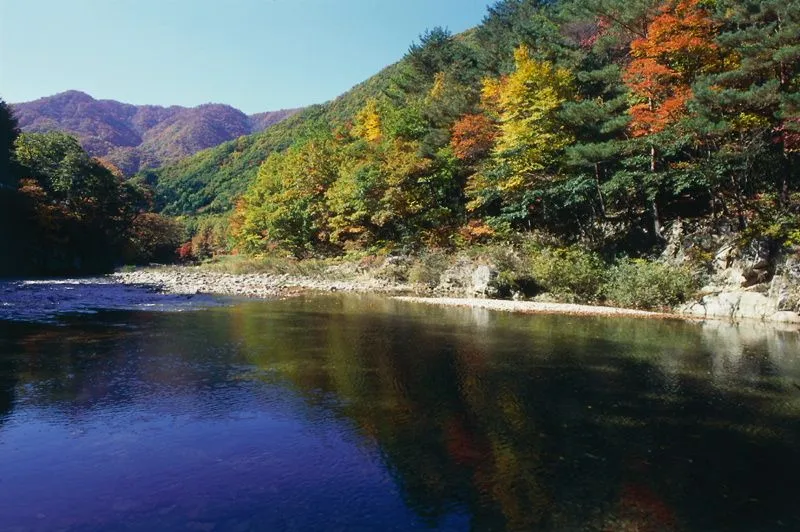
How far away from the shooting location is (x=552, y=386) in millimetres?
9805

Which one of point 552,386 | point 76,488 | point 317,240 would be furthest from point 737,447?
point 317,240

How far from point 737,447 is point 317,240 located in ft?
125

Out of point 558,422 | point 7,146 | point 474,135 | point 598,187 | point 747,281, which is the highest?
point 7,146

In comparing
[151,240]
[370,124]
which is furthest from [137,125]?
[370,124]

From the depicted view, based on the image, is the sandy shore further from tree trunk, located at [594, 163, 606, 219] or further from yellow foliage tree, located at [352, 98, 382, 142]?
yellow foliage tree, located at [352, 98, 382, 142]

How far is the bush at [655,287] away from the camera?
65.3ft

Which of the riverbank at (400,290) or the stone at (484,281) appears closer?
the riverbank at (400,290)

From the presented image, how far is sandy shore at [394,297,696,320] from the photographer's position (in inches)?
744

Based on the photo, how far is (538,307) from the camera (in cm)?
2069

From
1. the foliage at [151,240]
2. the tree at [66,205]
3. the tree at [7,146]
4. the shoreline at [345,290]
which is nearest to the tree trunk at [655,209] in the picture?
the shoreline at [345,290]

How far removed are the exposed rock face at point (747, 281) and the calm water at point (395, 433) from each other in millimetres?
4349

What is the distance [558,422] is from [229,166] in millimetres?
101865

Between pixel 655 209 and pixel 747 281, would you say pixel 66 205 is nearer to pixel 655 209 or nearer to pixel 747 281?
pixel 655 209

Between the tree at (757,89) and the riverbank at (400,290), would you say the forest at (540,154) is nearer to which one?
the tree at (757,89)
